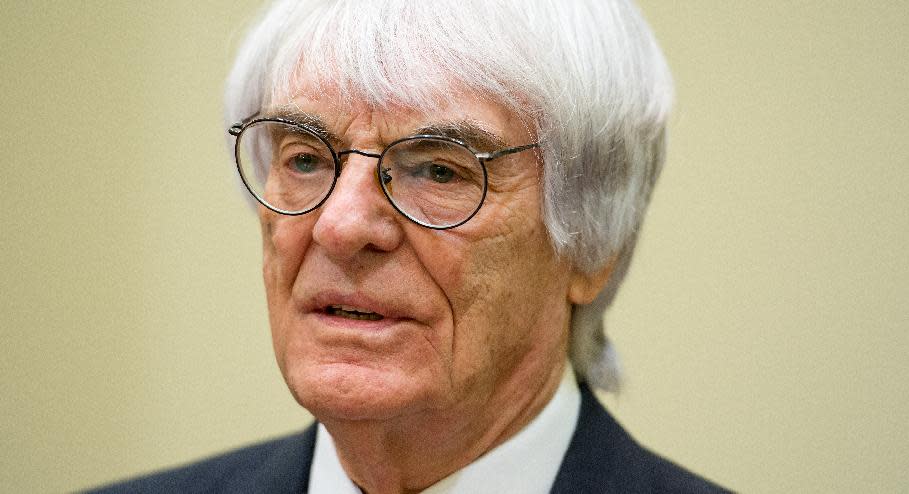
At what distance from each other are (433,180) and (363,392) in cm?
33

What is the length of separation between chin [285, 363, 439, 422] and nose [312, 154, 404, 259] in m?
0.17

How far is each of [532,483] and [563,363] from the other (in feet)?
0.76

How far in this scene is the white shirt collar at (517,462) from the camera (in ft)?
5.18

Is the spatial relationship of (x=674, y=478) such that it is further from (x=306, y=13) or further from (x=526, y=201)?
(x=306, y=13)

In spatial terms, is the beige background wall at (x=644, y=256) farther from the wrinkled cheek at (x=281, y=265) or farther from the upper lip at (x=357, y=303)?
the upper lip at (x=357, y=303)

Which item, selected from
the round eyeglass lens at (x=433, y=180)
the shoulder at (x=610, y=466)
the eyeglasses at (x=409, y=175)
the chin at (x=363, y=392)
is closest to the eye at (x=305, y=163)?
the eyeglasses at (x=409, y=175)

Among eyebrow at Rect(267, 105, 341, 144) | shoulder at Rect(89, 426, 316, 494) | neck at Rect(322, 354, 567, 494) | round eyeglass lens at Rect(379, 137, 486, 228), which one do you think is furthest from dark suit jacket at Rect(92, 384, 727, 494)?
eyebrow at Rect(267, 105, 341, 144)

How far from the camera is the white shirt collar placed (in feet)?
5.18

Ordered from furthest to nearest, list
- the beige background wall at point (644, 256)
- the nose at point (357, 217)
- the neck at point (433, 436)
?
the beige background wall at point (644, 256) < the neck at point (433, 436) < the nose at point (357, 217)

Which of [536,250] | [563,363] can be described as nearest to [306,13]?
[536,250]

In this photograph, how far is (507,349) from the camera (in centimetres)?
155

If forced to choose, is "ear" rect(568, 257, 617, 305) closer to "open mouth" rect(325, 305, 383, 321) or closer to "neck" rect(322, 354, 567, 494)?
"neck" rect(322, 354, 567, 494)

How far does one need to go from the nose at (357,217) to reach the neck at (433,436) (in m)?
0.27

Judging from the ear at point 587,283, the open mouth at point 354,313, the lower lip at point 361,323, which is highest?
the open mouth at point 354,313
